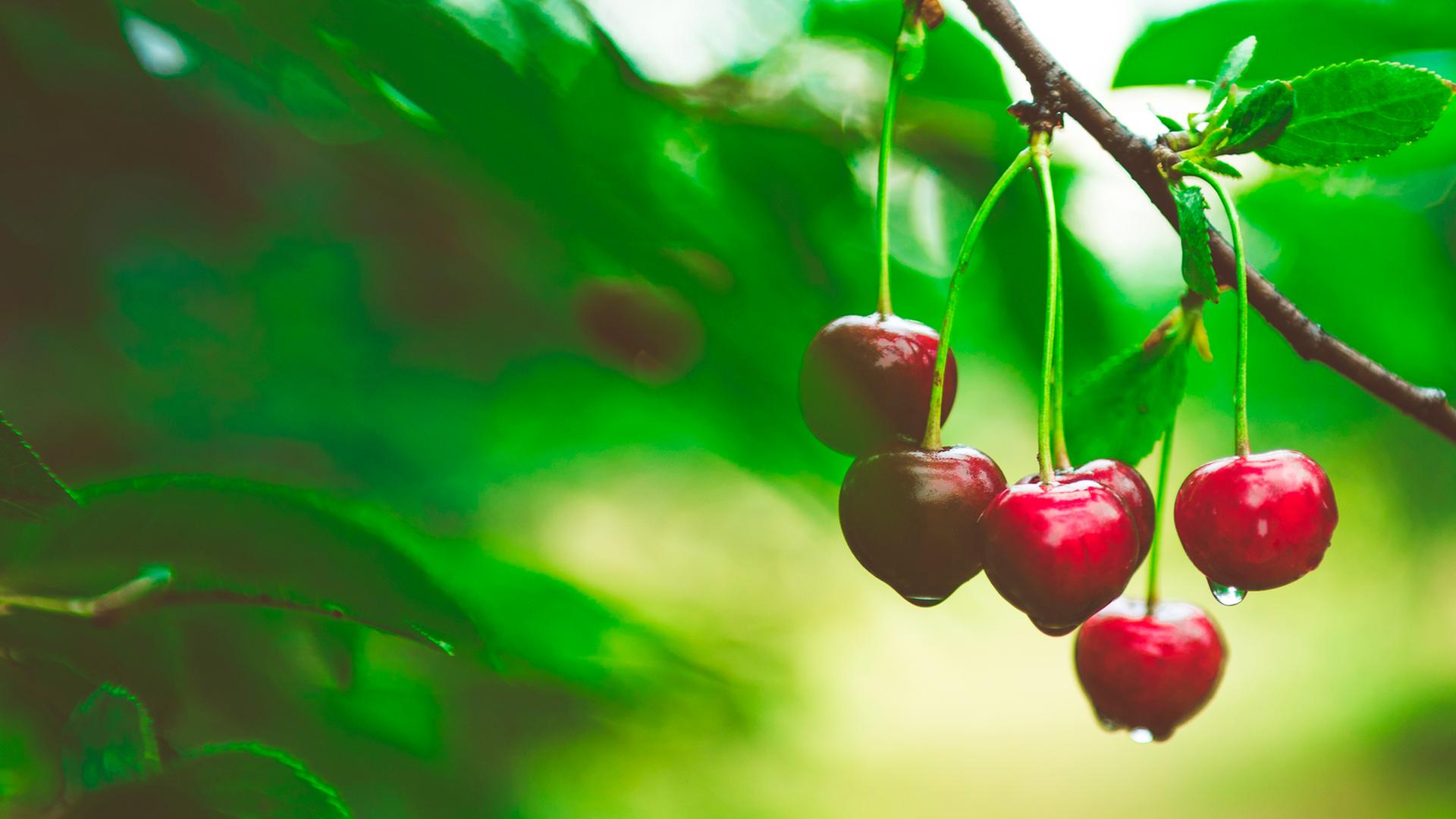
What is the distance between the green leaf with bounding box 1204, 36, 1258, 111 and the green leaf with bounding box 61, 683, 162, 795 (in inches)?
26.0

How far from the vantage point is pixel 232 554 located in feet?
1.68

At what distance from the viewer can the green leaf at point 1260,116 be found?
1.82 feet

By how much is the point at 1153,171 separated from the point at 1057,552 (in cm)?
24

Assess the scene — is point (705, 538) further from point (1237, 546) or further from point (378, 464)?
point (1237, 546)

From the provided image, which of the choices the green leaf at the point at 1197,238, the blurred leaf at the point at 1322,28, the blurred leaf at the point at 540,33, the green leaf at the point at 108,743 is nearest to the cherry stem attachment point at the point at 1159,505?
the green leaf at the point at 1197,238

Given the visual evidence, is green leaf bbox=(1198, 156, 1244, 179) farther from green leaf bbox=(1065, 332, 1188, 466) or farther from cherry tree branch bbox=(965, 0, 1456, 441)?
green leaf bbox=(1065, 332, 1188, 466)

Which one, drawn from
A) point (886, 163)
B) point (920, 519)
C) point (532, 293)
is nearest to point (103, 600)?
point (920, 519)

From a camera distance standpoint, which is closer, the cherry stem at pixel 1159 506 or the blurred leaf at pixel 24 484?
the blurred leaf at pixel 24 484

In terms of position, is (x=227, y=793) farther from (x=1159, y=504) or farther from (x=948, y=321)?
(x=1159, y=504)

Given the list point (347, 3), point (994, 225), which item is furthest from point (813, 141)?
point (347, 3)

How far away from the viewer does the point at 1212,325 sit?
127 centimetres

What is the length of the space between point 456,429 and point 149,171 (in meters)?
0.43

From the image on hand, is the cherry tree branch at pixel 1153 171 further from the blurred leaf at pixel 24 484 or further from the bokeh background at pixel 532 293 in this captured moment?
the blurred leaf at pixel 24 484

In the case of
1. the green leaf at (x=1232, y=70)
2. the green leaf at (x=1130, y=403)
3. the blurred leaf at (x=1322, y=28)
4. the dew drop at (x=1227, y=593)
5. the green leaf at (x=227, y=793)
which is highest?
the blurred leaf at (x=1322, y=28)
